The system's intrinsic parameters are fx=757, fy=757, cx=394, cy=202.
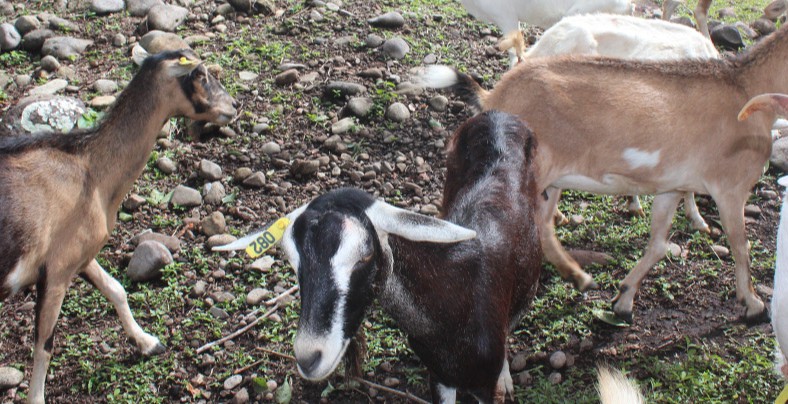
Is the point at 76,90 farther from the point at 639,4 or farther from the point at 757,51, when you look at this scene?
the point at 639,4

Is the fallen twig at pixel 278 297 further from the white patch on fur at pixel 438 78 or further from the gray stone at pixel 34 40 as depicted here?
the gray stone at pixel 34 40

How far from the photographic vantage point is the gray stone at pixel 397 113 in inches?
Result: 242

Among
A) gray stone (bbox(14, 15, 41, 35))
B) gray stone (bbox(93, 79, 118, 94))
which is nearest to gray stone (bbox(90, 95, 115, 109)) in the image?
gray stone (bbox(93, 79, 118, 94))

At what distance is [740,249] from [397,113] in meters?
2.78

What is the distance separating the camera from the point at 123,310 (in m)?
4.30

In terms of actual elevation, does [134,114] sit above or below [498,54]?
above

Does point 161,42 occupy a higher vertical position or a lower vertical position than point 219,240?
higher

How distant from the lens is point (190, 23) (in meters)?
7.49

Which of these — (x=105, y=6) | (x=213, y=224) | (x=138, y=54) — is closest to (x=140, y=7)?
(x=105, y=6)

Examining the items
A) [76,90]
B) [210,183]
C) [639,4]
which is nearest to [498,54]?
[639,4]

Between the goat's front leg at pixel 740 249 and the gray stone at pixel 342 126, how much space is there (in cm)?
278

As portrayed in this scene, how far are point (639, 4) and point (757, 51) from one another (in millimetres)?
4479

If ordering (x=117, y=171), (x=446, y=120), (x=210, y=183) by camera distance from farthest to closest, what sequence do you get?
(x=446, y=120) < (x=210, y=183) < (x=117, y=171)

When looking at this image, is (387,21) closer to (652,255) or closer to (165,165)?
(165,165)
